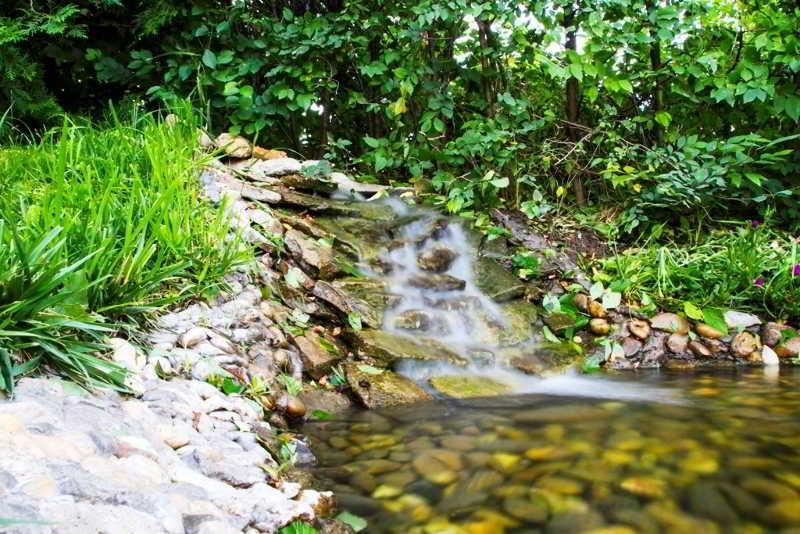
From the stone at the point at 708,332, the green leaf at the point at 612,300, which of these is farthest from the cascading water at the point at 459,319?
the stone at the point at 708,332

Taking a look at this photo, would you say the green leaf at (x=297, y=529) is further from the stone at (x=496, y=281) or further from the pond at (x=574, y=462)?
the stone at (x=496, y=281)

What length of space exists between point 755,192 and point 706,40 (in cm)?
118

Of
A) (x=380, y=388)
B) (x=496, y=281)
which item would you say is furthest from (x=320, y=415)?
(x=496, y=281)

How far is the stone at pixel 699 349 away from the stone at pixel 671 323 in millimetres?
78

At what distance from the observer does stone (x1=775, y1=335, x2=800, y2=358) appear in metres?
3.18

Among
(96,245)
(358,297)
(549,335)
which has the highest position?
(96,245)

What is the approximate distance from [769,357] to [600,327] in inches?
36.9

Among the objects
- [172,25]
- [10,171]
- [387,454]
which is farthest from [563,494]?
[172,25]

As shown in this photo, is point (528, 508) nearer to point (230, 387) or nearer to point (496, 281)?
point (230, 387)

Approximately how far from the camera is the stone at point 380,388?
7.93 feet

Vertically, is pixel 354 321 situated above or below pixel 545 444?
above

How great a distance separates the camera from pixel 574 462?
1813 millimetres

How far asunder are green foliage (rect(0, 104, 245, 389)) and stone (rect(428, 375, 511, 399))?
1088 mm

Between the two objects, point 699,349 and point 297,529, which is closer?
point 297,529
